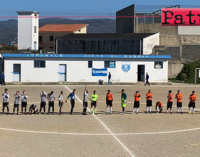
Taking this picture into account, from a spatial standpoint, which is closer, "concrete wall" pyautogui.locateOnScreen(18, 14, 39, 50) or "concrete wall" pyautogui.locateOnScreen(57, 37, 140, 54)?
"concrete wall" pyautogui.locateOnScreen(57, 37, 140, 54)

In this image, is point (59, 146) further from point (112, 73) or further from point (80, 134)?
point (112, 73)

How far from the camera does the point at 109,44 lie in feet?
178

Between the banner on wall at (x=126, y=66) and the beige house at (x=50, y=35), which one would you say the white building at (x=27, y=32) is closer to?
the beige house at (x=50, y=35)

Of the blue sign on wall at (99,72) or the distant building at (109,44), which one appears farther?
the distant building at (109,44)

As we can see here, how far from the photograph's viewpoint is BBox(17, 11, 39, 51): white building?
271ft

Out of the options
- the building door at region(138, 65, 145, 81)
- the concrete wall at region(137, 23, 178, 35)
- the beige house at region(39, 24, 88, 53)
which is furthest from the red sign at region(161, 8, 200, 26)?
→ the beige house at region(39, 24, 88, 53)

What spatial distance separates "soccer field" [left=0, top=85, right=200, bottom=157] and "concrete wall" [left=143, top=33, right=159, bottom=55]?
26.5m

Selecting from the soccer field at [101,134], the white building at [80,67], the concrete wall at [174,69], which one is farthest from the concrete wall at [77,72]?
the soccer field at [101,134]

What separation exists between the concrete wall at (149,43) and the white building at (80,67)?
821 centimetres

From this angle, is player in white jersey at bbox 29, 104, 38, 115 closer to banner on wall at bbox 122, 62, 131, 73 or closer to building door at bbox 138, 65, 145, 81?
banner on wall at bbox 122, 62, 131, 73

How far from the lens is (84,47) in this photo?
2165 inches

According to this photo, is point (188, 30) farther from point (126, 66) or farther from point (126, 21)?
point (126, 66)

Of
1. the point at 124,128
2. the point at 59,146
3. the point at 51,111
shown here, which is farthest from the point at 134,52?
the point at 59,146

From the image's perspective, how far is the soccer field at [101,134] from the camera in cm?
1532
